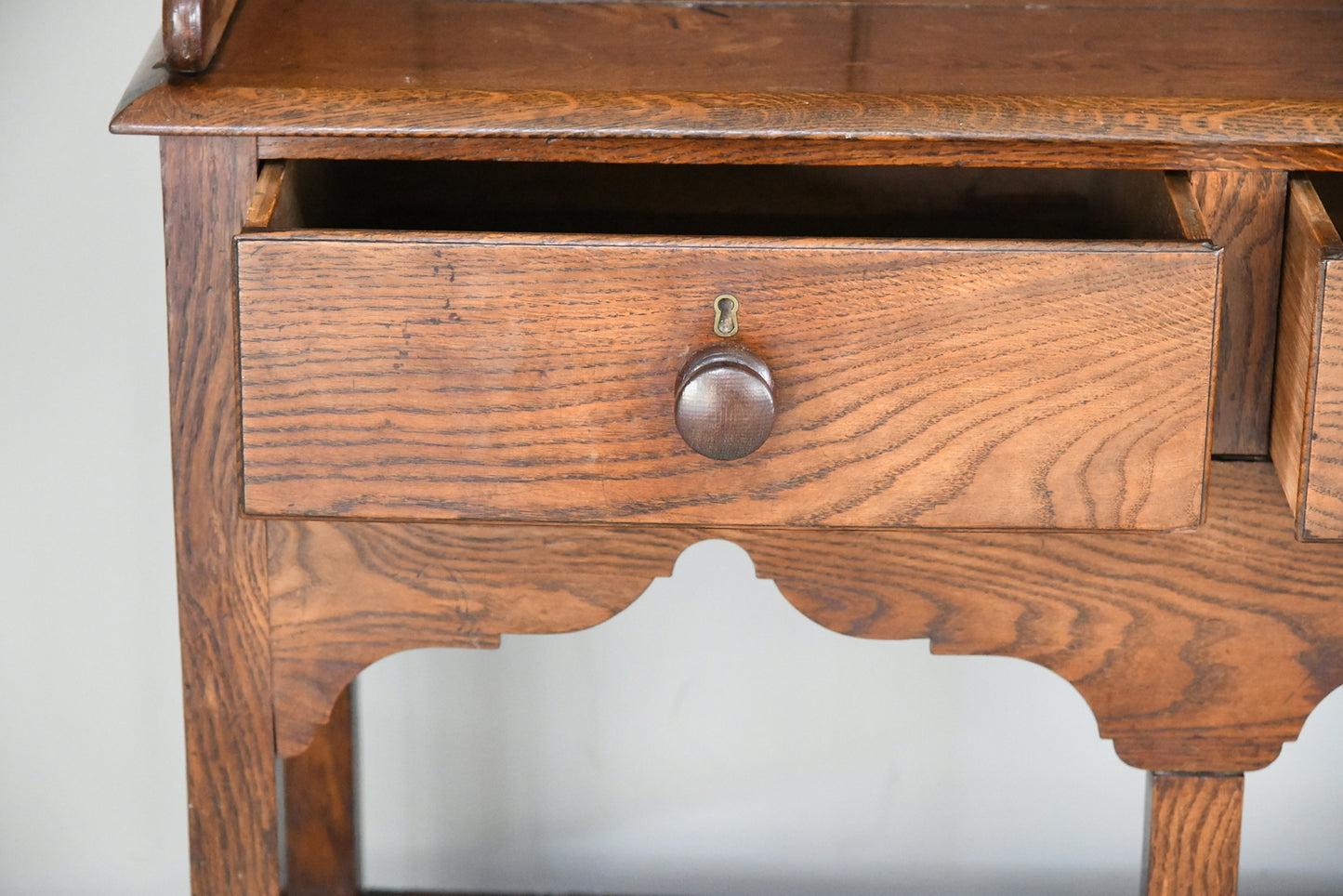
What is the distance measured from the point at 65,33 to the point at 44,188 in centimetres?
12

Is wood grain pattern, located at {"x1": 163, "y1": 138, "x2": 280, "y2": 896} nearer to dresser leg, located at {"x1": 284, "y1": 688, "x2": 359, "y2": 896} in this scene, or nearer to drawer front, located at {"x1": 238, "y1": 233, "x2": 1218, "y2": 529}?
drawer front, located at {"x1": 238, "y1": 233, "x2": 1218, "y2": 529}

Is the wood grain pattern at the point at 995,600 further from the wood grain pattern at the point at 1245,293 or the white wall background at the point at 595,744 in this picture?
the white wall background at the point at 595,744

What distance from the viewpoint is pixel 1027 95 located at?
2.03 ft

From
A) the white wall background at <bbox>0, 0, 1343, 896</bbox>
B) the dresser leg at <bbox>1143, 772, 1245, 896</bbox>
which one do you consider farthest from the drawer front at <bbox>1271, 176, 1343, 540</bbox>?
the white wall background at <bbox>0, 0, 1343, 896</bbox>

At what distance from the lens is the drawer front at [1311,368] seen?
1.88 feet

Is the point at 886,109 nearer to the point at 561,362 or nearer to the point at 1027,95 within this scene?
the point at 1027,95

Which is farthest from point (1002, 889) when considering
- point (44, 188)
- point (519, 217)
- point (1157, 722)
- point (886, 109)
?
point (44, 188)

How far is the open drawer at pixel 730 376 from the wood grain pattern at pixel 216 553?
0.04 metres

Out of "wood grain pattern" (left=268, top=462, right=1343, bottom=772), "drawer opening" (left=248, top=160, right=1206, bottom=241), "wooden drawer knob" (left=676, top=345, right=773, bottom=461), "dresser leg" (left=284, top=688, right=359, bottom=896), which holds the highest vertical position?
"drawer opening" (left=248, top=160, right=1206, bottom=241)

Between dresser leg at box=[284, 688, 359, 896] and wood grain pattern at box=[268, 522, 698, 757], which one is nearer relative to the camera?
wood grain pattern at box=[268, 522, 698, 757]

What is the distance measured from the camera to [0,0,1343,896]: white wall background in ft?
3.85

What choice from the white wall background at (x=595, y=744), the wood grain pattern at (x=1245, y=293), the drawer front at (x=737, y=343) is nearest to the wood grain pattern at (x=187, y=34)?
the drawer front at (x=737, y=343)

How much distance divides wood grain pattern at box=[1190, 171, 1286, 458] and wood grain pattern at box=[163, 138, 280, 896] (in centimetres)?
41

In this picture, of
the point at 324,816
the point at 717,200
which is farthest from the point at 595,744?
the point at 717,200
